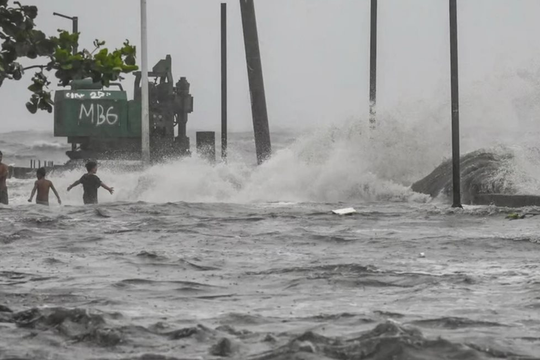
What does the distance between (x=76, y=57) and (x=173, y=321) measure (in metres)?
2.77

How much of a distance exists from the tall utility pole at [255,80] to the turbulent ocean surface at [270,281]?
908 centimetres

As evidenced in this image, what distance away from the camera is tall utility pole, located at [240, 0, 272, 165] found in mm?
36469

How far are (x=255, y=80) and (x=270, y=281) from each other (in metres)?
24.0

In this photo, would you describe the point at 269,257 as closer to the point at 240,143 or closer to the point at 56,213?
the point at 56,213

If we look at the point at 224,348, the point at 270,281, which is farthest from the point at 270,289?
the point at 224,348

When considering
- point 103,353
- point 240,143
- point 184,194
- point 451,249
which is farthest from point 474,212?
point 240,143

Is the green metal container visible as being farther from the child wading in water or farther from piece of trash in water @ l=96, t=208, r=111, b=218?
piece of trash in water @ l=96, t=208, r=111, b=218

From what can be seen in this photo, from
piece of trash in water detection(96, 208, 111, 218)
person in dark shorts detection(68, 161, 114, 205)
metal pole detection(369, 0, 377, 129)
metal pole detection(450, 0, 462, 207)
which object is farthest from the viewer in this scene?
metal pole detection(369, 0, 377, 129)

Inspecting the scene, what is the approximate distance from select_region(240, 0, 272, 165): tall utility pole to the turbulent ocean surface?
9.08 m

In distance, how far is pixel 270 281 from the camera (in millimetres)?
12766

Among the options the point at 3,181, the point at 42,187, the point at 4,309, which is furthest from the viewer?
the point at 42,187

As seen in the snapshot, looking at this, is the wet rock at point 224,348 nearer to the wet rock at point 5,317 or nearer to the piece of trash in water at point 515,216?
the wet rock at point 5,317

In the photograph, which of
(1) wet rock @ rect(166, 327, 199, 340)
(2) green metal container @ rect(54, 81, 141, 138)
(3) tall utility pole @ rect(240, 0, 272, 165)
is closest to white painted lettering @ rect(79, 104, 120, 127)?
(2) green metal container @ rect(54, 81, 141, 138)

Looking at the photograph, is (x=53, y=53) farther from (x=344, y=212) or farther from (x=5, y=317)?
(x=344, y=212)
